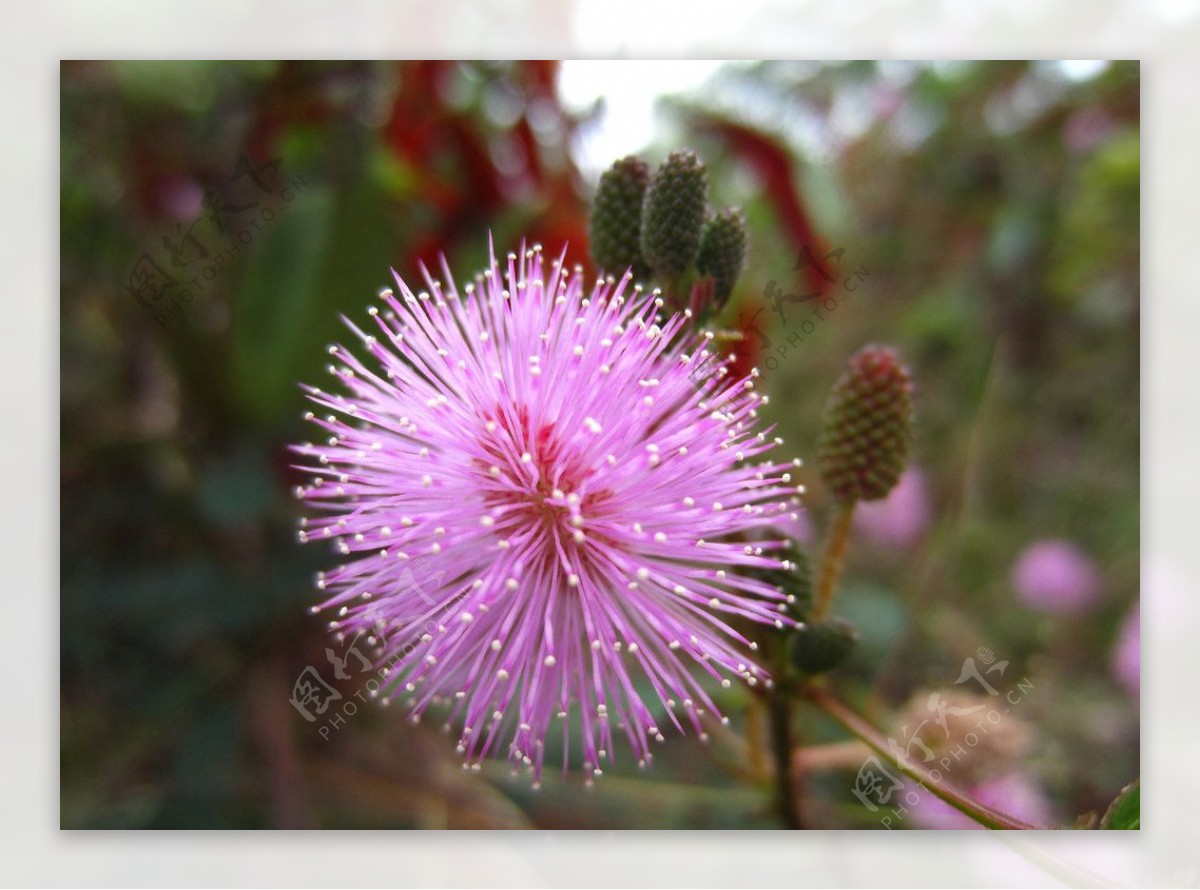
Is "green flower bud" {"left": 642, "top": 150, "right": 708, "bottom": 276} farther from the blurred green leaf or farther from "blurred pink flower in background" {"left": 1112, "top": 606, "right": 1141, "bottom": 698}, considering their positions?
"blurred pink flower in background" {"left": 1112, "top": 606, "right": 1141, "bottom": 698}

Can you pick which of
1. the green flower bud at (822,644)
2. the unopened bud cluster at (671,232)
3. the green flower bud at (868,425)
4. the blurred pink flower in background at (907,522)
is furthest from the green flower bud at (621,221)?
the blurred pink flower in background at (907,522)

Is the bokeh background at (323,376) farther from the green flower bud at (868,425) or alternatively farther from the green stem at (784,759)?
the green flower bud at (868,425)

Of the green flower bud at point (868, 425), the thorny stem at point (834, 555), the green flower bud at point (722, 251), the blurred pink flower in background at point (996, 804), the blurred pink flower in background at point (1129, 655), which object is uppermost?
the green flower bud at point (722, 251)

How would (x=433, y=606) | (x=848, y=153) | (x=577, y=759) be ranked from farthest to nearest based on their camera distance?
(x=848, y=153) < (x=577, y=759) < (x=433, y=606)

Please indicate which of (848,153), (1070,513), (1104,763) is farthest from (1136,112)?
(1104,763)

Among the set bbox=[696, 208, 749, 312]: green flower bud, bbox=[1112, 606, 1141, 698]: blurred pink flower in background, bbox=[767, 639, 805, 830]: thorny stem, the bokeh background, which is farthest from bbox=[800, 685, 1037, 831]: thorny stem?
bbox=[1112, 606, 1141, 698]: blurred pink flower in background

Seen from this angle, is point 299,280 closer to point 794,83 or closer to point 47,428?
point 47,428
